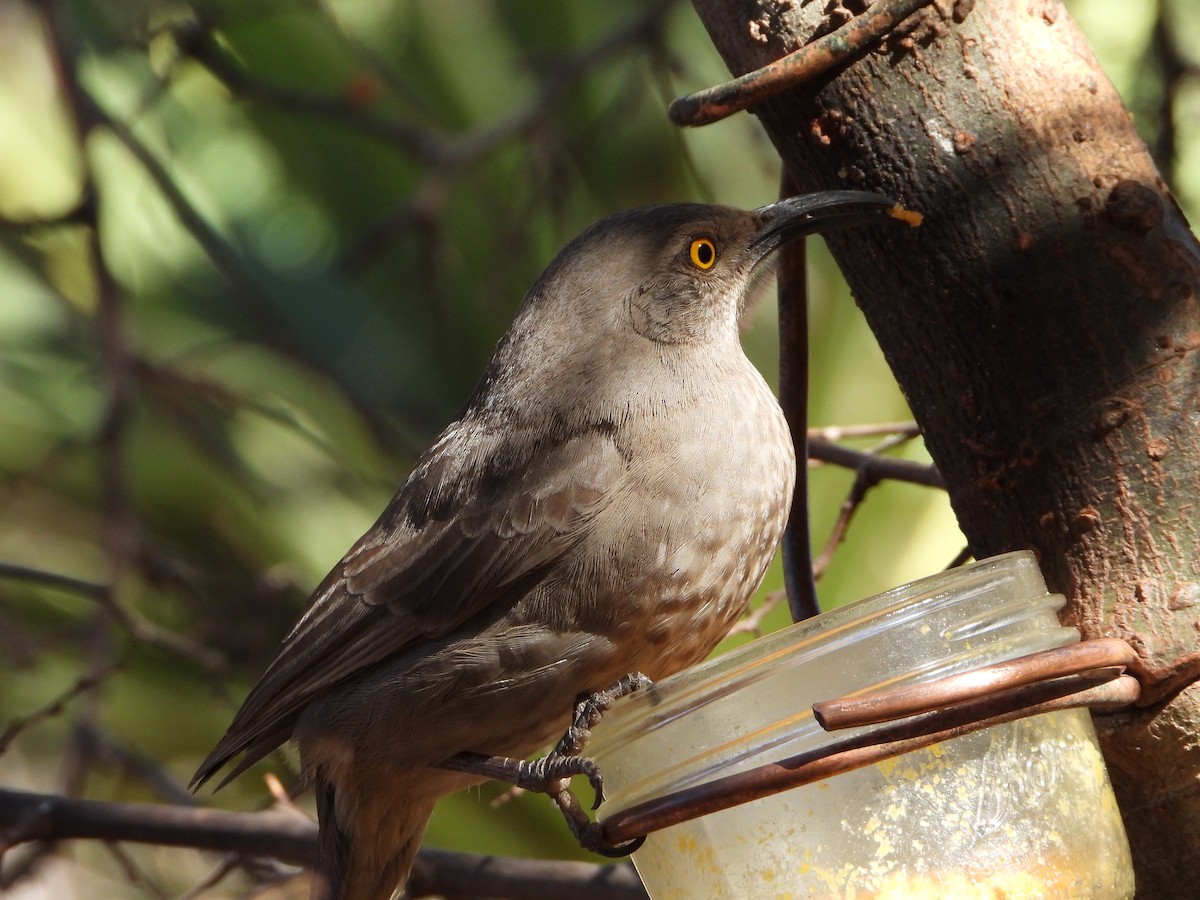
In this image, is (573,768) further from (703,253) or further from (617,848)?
(703,253)

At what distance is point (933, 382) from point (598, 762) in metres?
0.81

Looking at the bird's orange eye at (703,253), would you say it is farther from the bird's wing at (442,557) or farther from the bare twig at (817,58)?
the bare twig at (817,58)

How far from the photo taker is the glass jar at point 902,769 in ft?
6.23

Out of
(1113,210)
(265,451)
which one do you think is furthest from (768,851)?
(265,451)

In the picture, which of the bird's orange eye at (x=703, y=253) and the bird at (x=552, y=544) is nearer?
the bird at (x=552, y=544)

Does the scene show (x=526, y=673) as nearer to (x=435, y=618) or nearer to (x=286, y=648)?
(x=435, y=618)

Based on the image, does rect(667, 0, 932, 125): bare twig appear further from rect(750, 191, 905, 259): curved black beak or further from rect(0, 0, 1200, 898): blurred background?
rect(0, 0, 1200, 898): blurred background

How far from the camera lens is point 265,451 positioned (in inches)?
250

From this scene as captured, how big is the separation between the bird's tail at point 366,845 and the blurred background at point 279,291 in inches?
54.4

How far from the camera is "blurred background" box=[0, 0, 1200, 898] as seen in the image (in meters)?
5.04

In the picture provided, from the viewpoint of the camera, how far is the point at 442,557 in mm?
3197

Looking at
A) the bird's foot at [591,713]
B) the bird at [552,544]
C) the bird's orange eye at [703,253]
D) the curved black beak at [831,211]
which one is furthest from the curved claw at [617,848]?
the bird's orange eye at [703,253]

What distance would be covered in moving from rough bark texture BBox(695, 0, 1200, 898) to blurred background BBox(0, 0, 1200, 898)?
2597 millimetres

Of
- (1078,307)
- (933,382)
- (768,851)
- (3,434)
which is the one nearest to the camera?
(768,851)
